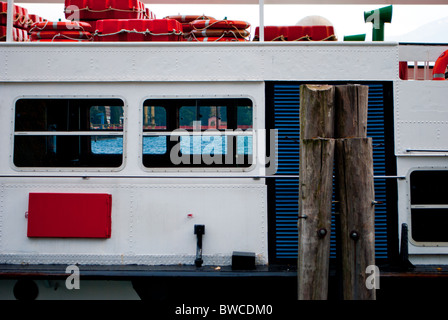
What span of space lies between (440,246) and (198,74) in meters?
3.13

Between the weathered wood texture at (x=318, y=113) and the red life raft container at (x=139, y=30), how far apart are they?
2.01 meters

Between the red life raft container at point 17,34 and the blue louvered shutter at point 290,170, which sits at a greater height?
the red life raft container at point 17,34

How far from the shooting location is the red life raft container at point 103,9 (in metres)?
5.04

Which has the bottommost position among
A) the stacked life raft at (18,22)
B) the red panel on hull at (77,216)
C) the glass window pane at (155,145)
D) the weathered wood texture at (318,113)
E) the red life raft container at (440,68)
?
the red panel on hull at (77,216)

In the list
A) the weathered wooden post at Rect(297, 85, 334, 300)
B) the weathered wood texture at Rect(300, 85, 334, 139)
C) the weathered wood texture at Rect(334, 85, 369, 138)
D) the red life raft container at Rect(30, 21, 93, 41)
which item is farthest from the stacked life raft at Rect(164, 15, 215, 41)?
the weathered wooden post at Rect(297, 85, 334, 300)

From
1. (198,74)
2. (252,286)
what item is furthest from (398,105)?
(252,286)

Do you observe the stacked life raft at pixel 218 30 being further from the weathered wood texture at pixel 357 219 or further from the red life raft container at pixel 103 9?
the weathered wood texture at pixel 357 219

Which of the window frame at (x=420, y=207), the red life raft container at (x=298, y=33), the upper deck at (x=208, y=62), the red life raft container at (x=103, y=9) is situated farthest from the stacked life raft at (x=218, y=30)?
the window frame at (x=420, y=207)

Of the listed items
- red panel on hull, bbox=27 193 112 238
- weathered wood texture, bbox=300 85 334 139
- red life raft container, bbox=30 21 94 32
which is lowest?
red panel on hull, bbox=27 193 112 238

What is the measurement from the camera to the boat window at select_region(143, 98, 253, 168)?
4.20m

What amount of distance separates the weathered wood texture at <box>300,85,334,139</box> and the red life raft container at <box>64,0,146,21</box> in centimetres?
293

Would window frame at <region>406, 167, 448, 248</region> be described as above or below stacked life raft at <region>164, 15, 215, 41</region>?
below

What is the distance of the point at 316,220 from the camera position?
311 centimetres

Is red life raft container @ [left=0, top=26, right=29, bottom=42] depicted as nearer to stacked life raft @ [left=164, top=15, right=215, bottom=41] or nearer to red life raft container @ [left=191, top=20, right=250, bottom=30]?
stacked life raft @ [left=164, top=15, right=215, bottom=41]
